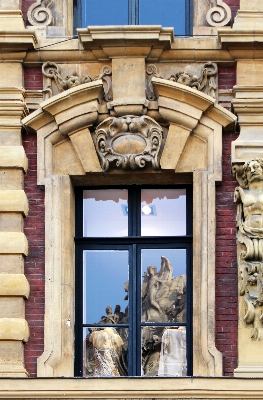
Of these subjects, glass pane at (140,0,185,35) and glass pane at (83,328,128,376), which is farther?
glass pane at (140,0,185,35)

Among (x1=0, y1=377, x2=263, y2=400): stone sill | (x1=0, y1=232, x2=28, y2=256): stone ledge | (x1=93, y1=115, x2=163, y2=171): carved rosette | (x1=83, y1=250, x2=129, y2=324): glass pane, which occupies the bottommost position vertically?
(x1=0, y1=377, x2=263, y2=400): stone sill

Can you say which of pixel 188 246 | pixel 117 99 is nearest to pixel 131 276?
pixel 188 246

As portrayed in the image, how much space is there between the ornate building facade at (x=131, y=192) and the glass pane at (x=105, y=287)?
0.02 meters

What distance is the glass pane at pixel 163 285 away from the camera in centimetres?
2097

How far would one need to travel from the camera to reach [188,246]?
2106 centimetres

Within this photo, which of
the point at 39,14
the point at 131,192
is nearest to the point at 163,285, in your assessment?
the point at 131,192

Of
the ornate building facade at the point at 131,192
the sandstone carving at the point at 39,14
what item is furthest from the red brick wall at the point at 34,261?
the sandstone carving at the point at 39,14

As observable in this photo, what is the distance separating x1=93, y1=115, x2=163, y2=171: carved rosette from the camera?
68.7 ft

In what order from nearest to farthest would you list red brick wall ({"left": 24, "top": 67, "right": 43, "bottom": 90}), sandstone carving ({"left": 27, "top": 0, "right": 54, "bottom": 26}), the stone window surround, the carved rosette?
the stone window surround → the carved rosette → red brick wall ({"left": 24, "top": 67, "right": 43, "bottom": 90}) → sandstone carving ({"left": 27, "top": 0, "right": 54, "bottom": 26})

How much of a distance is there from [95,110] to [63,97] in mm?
412

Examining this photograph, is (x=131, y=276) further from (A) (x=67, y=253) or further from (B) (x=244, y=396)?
(B) (x=244, y=396)

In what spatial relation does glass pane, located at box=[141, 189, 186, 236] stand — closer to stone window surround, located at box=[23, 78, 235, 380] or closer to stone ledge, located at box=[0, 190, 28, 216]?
stone window surround, located at box=[23, 78, 235, 380]

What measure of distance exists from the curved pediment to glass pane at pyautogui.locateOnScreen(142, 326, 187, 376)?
193 cm

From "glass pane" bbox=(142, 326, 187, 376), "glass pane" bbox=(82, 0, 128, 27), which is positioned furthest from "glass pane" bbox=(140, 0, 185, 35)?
"glass pane" bbox=(142, 326, 187, 376)
